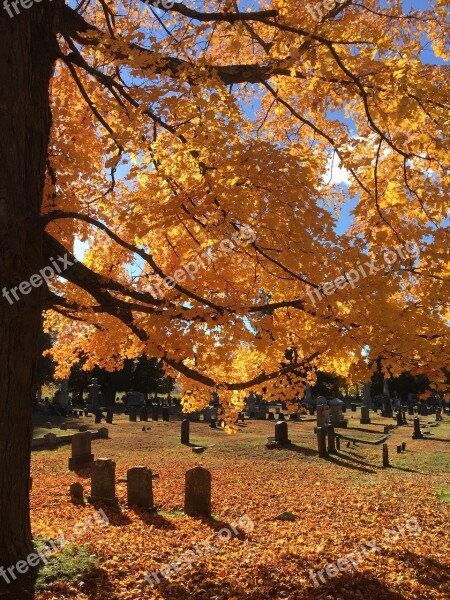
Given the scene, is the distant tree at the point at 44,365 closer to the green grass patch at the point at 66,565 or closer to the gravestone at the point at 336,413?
the gravestone at the point at 336,413

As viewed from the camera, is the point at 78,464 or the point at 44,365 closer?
the point at 78,464

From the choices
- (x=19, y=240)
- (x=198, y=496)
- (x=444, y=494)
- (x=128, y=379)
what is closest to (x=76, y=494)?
(x=198, y=496)

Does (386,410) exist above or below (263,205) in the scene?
below

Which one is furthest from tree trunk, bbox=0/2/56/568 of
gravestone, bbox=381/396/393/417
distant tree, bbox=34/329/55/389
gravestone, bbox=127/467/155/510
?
distant tree, bbox=34/329/55/389

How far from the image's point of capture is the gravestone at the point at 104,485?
11.1 metres

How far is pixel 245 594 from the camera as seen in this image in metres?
5.96

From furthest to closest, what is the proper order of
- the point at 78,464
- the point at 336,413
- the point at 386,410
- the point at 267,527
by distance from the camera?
the point at 386,410 → the point at 336,413 → the point at 78,464 → the point at 267,527

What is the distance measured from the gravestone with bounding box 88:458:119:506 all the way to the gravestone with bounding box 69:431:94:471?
515cm

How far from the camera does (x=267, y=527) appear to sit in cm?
980

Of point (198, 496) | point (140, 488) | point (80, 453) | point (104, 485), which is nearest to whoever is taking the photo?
point (198, 496)

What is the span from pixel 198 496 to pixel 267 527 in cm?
169

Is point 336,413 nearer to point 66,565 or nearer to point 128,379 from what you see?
point 66,565

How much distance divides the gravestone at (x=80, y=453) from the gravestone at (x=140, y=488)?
224 inches

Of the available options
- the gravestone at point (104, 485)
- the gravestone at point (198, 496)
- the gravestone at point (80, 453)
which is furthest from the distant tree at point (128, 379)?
the gravestone at point (198, 496)
